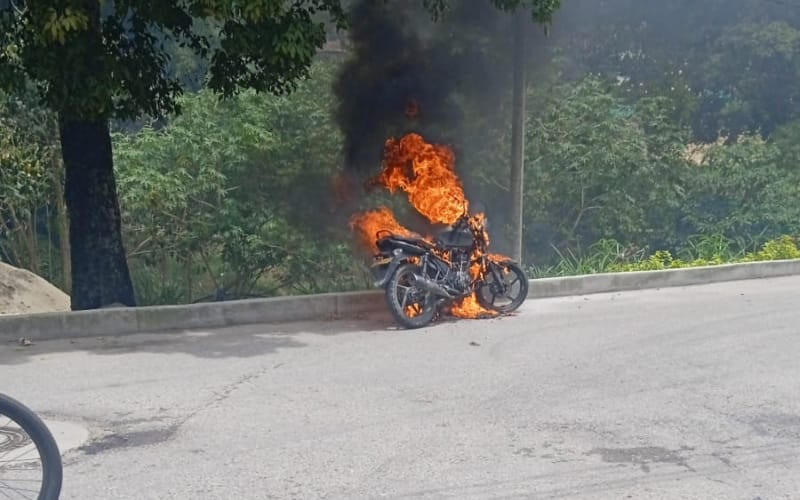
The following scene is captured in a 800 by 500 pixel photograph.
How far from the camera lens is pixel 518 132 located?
1340 centimetres

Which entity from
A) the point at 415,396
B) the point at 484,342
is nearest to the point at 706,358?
the point at 484,342

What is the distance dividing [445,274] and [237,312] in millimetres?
2374

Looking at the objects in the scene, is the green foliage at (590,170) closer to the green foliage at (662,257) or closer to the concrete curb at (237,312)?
the green foliage at (662,257)

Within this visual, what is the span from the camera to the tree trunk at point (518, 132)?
13172mm

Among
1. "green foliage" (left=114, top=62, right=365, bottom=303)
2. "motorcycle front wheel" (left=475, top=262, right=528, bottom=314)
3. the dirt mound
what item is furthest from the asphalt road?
"green foliage" (left=114, top=62, right=365, bottom=303)

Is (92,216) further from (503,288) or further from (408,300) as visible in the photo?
(503,288)

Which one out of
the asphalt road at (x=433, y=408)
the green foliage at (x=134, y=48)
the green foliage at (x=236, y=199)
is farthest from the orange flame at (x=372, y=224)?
the green foliage at (x=134, y=48)

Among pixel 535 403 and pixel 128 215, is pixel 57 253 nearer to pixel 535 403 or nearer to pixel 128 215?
pixel 128 215

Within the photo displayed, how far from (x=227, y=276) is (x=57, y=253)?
2.28m

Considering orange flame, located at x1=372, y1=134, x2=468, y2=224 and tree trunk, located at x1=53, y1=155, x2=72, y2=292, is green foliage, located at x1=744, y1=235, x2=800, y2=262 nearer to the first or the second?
orange flame, located at x1=372, y1=134, x2=468, y2=224

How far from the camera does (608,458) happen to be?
6328 mm

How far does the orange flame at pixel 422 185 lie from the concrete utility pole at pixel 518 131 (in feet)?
3.61

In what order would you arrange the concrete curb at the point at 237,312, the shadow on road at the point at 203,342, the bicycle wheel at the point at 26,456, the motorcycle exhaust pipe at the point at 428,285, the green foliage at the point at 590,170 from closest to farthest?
the bicycle wheel at the point at 26,456, the shadow on road at the point at 203,342, the concrete curb at the point at 237,312, the motorcycle exhaust pipe at the point at 428,285, the green foliage at the point at 590,170

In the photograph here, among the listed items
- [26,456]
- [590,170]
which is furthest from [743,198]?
[26,456]
